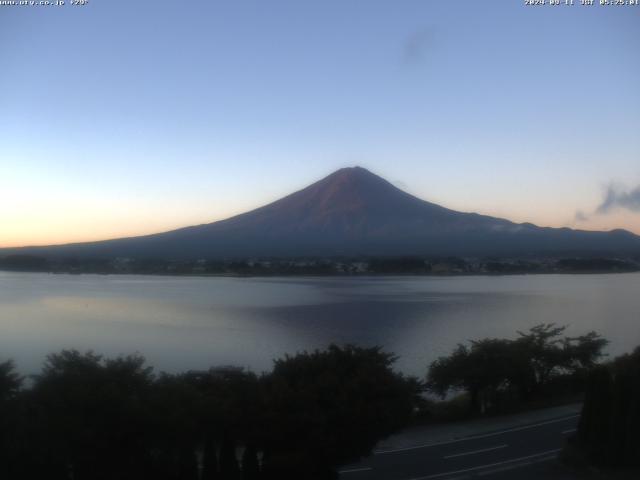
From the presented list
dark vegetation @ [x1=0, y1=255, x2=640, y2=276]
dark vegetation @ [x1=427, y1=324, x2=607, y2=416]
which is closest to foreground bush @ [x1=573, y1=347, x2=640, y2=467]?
dark vegetation @ [x1=427, y1=324, x2=607, y2=416]

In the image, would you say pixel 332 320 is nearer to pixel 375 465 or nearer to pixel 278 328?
pixel 278 328

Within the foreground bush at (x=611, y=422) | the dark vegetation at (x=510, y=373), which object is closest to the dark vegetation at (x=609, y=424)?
the foreground bush at (x=611, y=422)

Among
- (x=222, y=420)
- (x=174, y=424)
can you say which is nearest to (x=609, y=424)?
(x=222, y=420)

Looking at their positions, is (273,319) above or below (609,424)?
below

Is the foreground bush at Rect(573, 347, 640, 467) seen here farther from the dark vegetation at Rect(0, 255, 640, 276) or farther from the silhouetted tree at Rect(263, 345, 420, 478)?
the dark vegetation at Rect(0, 255, 640, 276)

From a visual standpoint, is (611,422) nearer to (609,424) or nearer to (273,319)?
(609,424)

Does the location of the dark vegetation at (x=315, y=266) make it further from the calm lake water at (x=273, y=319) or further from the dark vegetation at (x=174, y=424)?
the dark vegetation at (x=174, y=424)
